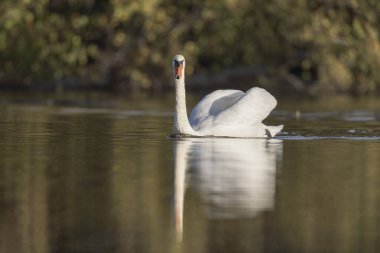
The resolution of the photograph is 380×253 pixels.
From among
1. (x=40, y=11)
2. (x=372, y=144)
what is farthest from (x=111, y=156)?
(x=40, y=11)

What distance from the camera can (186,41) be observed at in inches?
1590

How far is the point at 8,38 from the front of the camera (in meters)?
37.0

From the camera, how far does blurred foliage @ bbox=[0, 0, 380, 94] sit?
36.3 metres

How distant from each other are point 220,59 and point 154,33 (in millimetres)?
3334

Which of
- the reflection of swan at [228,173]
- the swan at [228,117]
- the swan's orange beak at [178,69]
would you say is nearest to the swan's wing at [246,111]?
the swan at [228,117]

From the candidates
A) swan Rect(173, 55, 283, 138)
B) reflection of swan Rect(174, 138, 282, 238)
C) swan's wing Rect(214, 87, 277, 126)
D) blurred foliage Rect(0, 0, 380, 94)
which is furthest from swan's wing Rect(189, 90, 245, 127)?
blurred foliage Rect(0, 0, 380, 94)

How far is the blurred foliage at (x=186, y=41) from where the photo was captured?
1430 inches

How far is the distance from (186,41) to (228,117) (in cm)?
2240

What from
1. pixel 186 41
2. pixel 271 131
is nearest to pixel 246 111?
pixel 271 131

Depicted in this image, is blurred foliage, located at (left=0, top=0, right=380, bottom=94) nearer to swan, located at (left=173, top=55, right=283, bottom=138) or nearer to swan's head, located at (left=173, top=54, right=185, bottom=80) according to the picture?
swan's head, located at (left=173, top=54, right=185, bottom=80)

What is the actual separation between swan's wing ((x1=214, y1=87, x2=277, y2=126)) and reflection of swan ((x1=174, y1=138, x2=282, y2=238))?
0.30 m

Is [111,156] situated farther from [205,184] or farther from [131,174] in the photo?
[205,184]

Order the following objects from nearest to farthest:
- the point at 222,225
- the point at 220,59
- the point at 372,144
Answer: the point at 222,225, the point at 372,144, the point at 220,59

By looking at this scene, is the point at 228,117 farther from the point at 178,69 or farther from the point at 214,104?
the point at 178,69
